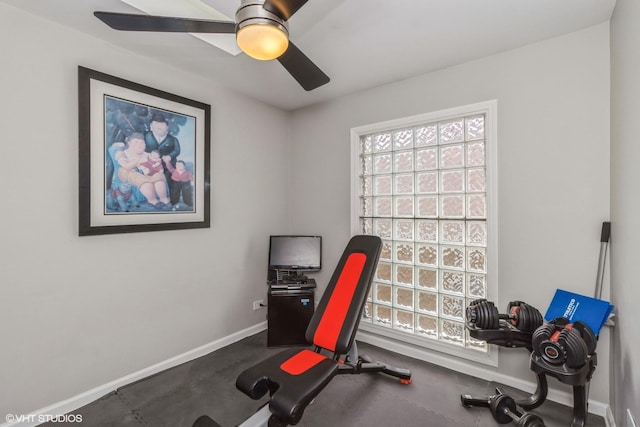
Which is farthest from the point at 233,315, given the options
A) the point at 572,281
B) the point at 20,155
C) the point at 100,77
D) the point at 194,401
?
the point at 572,281

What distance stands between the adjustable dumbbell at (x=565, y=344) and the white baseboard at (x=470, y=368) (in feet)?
2.21

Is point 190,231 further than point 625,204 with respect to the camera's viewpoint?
Yes

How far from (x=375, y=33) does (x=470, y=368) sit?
2.62 metres

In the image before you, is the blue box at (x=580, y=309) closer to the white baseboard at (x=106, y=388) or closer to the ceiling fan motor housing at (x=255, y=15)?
the ceiling fan motor housing at (x=255, y=15)

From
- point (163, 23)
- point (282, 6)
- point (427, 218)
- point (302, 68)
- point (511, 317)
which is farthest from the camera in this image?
point (427, 218)

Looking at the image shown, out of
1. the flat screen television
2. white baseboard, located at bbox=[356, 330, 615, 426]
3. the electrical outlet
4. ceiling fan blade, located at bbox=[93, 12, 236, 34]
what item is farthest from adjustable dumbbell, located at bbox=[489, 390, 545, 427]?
ceiling fan blade, located at bbox=[93, 12, 236, 34]

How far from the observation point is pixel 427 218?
99.0 inches

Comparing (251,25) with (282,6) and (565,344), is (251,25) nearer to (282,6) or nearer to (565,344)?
(282,6)

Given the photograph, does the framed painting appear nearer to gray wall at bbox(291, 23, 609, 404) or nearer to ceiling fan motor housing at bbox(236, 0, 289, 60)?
ceiling fan motor housing at bbox(236, 0, 289, 60)

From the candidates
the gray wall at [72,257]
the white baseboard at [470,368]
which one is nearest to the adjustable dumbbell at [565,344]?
the white baseboard at [470,368]

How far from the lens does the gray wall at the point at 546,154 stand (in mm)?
→ 1823

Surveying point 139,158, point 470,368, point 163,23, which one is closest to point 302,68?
point 163,23

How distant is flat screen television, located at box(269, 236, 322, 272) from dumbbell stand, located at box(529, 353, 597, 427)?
192 centimetres

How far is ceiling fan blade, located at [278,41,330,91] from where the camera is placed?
141cm
